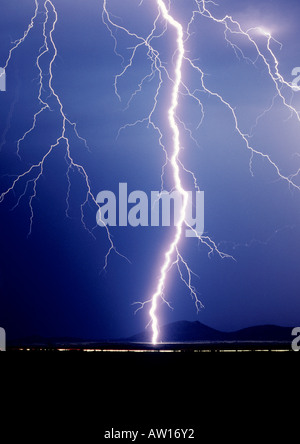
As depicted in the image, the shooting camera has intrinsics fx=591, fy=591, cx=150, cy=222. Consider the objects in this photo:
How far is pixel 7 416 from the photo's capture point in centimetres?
470

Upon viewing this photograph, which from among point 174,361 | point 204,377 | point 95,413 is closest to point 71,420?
point 95,413

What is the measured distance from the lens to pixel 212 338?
29484 mm

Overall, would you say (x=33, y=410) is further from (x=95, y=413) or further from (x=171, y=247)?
(x=171, y=247)

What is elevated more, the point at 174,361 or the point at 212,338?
the point at 174,361

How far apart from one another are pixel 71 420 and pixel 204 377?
5.74 feet

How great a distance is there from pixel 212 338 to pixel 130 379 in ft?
79.3

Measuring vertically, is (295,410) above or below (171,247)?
below

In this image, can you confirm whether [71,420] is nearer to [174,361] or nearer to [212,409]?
[212,409]
